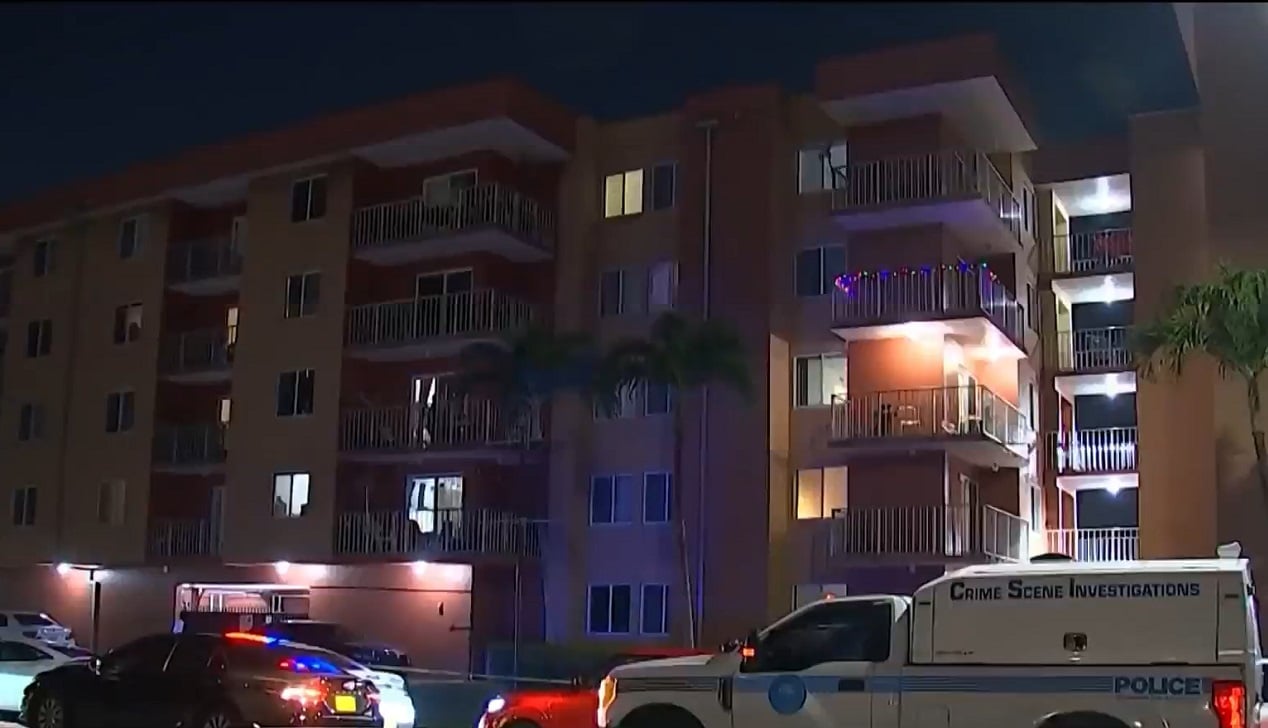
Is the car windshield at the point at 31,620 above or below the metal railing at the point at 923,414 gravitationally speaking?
below

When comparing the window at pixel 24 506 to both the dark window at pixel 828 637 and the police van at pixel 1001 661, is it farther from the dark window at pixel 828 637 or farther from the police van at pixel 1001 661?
the dark window at pixel 828 637

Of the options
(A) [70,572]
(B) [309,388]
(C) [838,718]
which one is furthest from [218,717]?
(A) [70,572]

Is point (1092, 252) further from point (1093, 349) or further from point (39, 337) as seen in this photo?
point (39, 337)

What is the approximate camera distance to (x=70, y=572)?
44812 mm

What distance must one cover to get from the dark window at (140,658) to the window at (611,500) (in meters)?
17.9

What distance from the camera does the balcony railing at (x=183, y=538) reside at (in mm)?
41219

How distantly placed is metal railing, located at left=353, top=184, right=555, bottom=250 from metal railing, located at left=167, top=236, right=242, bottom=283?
5.09 meters

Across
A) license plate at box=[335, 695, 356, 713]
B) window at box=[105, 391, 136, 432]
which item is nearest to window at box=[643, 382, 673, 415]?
window at box=[105, 391, 136, 432]

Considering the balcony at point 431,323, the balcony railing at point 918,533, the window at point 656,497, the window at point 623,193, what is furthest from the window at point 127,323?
the balcony railing at point 918,533

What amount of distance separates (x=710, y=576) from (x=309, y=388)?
11877 millimetres

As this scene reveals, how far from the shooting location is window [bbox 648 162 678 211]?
36.9 metres

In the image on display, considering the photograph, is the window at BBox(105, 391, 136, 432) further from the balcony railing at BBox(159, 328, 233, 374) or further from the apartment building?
the balcony railing at BBox(159, 328, 233, 374)

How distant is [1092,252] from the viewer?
37.3 m

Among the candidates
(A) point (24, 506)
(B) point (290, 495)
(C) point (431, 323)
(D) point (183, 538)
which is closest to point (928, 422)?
(C) point (431, 323)
